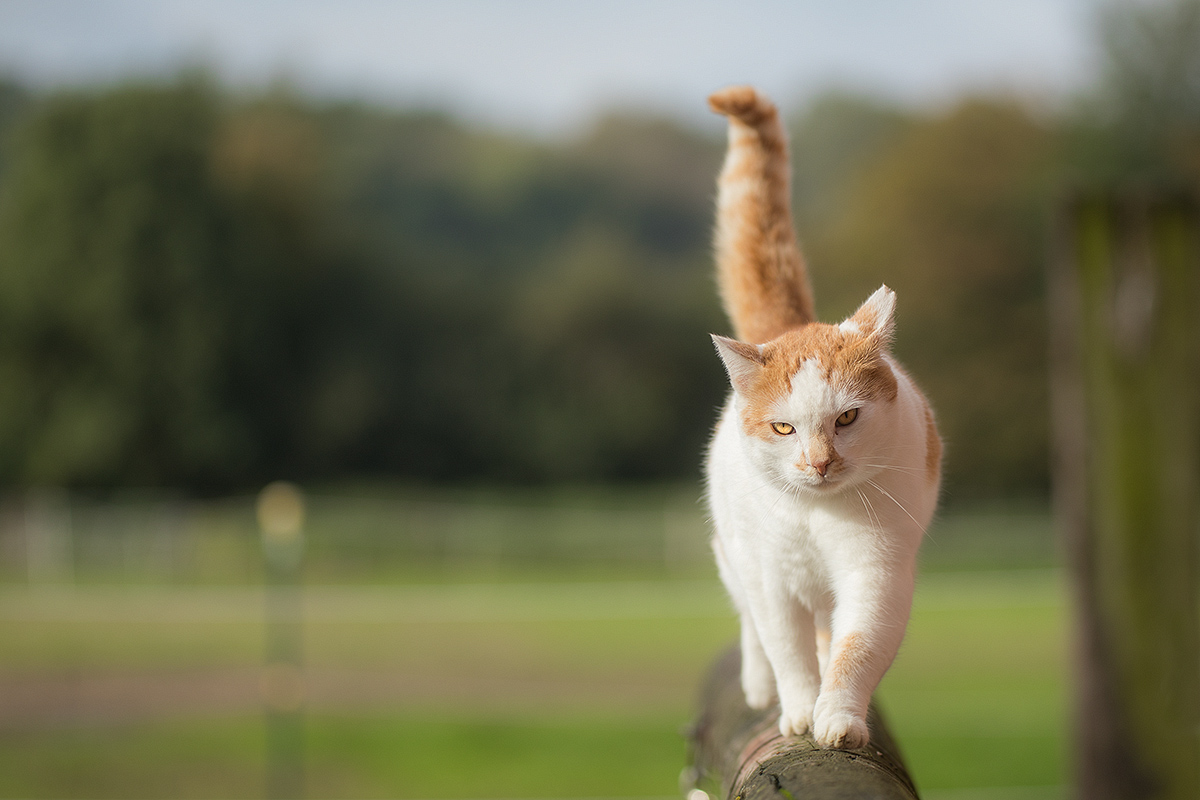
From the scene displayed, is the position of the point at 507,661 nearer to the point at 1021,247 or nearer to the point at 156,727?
the point at 156,727

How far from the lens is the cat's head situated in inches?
41.1

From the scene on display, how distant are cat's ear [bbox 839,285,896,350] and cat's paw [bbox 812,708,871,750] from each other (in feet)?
1.23

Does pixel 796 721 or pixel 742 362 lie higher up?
pixel 742 362

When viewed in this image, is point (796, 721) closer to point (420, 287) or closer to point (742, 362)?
point (742, 362)

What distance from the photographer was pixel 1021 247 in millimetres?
14922

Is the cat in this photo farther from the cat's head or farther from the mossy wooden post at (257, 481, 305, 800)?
the mossy wooden post at (257, 481, 305, 800)

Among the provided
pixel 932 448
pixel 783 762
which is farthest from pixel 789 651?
pixel 932 448

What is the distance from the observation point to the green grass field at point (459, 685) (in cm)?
574

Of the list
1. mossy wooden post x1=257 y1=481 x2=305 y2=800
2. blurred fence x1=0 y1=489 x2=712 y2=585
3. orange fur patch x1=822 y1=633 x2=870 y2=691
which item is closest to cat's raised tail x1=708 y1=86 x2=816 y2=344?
orange fur patch x1=822 y1=633 x2=870 y2=691

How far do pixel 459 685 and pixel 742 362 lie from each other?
6.99m

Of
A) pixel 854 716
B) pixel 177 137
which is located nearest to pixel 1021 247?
pixel 177 137

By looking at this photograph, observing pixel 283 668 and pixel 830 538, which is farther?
pixel 283 668

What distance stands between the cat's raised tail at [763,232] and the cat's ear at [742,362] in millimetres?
231

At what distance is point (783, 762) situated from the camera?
3.19ft
